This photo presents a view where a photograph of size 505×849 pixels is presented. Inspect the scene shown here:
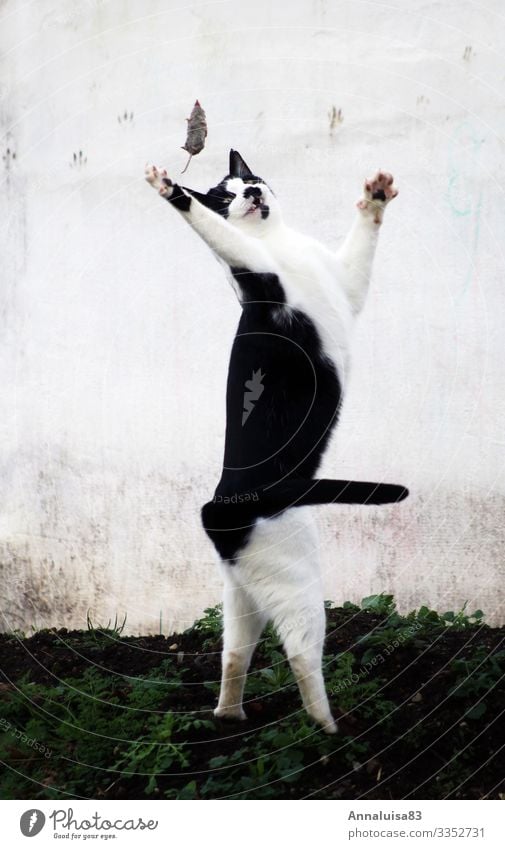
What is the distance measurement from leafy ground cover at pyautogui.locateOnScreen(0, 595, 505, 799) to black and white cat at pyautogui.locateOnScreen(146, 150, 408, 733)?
0.55 feet

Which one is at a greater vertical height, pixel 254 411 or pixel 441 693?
pixel 254 411

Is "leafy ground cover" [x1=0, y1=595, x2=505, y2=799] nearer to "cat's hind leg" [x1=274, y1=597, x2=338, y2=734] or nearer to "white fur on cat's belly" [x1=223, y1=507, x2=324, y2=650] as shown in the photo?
"cat's hind leg" [x1=274, y1=597, x2=338, y2=734]

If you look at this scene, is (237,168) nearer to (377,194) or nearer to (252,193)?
(252,193)

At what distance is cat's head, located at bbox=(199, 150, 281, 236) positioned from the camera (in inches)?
141

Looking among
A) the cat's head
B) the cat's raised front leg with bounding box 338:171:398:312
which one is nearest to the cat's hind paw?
the cat's raised front leg with bounding box 338:171:398:312

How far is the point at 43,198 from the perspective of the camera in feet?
17.3

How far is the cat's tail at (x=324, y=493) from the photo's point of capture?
339cm

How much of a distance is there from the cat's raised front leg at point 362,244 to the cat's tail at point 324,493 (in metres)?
0.70

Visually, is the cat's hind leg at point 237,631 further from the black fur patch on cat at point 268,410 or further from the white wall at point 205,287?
the white wall at point 205,287

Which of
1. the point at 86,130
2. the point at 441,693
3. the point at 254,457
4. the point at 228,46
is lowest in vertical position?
the point at 441,693

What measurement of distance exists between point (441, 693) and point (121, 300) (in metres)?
2.68

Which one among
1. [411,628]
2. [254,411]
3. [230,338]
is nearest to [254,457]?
[254,411]

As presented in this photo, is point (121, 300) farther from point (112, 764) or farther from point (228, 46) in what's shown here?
point (112, 764)

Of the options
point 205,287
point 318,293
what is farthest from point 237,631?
point 205,287
